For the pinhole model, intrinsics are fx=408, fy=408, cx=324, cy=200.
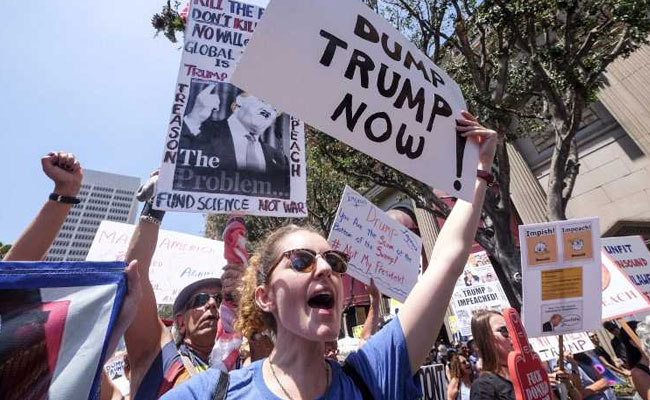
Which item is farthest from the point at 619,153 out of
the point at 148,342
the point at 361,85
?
the point at 148,342

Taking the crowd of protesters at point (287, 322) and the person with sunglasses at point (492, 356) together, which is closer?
the crowd of protesters at point (287, 322)

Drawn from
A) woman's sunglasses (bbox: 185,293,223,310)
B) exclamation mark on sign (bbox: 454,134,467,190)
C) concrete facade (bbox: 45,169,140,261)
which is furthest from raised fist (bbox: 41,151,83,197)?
concrete facade (bbox: 45,169,140,261)

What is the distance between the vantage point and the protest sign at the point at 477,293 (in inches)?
285

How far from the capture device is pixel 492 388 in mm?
2518

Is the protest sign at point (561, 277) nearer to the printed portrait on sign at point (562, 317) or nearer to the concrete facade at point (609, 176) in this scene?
the printed portrait on sign at point (562, 317)

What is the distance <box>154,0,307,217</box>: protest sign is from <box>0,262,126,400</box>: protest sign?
4.33 feet

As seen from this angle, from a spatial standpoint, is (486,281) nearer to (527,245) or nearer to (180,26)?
(527,245)

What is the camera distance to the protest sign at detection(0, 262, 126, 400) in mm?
1055

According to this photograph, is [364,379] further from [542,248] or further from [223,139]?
[542,248]

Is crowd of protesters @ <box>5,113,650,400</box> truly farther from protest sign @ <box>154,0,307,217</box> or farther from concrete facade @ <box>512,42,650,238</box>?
concrete facade @ <box>512,42,650,238</box>

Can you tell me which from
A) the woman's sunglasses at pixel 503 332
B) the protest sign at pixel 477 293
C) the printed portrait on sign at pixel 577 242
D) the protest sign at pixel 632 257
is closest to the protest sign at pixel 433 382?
the woman's sunglasses at pixel 503 332

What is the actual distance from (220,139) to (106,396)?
1906 millimetres

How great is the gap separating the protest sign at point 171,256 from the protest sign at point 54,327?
11.5 feet

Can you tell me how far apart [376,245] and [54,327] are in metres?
3.57
